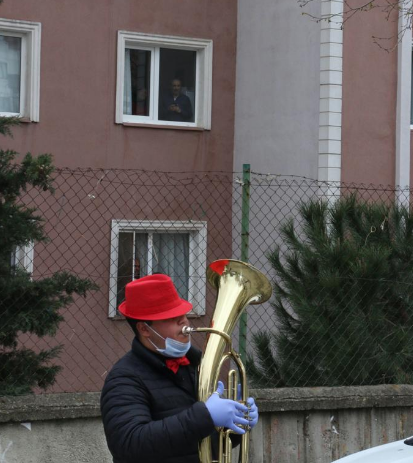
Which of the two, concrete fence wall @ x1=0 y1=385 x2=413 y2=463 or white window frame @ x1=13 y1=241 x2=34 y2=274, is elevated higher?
white window frame @ x1=13 y1=241 x2=34 y2=274

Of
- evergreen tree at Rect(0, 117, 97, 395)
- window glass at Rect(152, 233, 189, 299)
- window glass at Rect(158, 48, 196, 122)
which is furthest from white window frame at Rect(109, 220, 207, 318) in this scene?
evergreen tree at Rect(0, 117, 97, 395)

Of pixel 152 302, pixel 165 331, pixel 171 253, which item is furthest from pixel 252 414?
pixel 171 253

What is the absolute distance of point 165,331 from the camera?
3725mm

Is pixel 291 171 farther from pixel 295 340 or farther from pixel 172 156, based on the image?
pixel 295 340

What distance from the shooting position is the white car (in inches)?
196

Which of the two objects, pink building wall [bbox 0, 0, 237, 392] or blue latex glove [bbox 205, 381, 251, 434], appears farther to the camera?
pink building wall [bbox 0, 0, 237, 392]

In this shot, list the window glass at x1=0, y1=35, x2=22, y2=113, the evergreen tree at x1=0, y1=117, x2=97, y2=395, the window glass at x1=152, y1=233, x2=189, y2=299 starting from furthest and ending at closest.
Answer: the window glass at x1=0, y1=35, x2=22, y2=113
the window glass at x1=152, y1=233, x2=189, y2=299
the evergreen tree at x1=0, y1=117, x2=97, y2=395

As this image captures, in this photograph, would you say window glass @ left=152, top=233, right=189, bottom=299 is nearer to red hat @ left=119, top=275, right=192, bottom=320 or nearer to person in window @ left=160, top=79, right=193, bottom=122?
person in window @ left=160, top=79, right=193, bottom=122

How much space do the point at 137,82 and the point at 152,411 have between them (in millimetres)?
12260

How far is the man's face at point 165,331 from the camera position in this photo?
372 cm

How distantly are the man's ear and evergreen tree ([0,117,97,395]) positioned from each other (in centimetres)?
269

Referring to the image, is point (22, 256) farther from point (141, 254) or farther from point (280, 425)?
point (141, 254)

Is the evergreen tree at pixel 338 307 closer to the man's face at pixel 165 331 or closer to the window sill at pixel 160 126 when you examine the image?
the man's face at pixel 165 331

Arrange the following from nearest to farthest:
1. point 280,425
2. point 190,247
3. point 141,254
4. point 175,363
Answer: point 175,363, point 280,425, point 190,247, point 141,254
